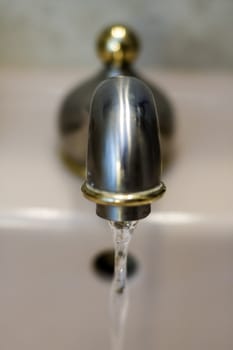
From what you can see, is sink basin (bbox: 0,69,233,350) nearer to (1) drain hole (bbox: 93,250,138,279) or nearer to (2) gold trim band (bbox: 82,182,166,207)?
(1) drain hole (bbox: 93,250,138,279)

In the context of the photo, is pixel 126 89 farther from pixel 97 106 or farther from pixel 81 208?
pixel 81 208

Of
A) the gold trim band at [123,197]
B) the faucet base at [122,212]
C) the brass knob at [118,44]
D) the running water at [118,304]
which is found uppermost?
the brass knob at [118,44]

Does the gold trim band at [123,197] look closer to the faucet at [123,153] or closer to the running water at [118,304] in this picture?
the faucet at [123,153]

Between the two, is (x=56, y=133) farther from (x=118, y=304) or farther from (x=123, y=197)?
(x=123, y=197)

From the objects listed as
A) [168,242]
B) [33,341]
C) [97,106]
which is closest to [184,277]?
[168,242]

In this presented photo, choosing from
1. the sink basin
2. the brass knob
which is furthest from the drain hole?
the brass knob

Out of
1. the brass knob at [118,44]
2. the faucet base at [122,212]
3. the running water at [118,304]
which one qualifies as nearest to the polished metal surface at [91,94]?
the brass knob at [118,44]

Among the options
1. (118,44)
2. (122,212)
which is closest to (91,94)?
(118,44)
